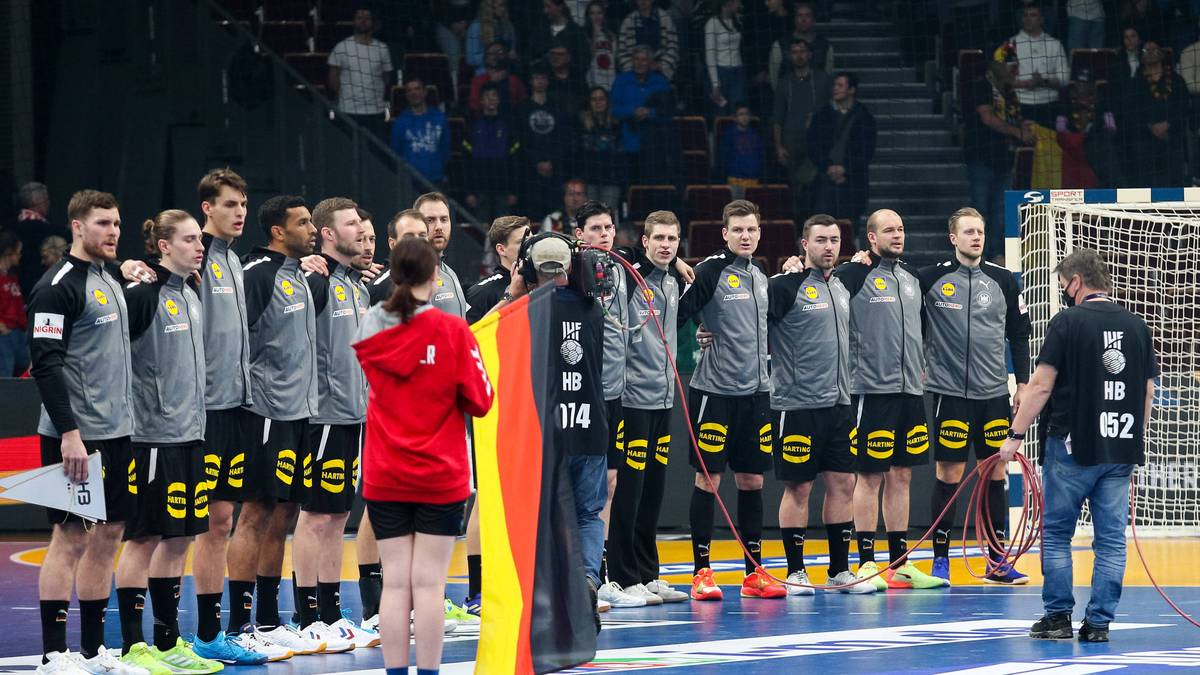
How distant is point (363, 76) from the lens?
18.0m

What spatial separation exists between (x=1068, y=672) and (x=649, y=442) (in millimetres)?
3560

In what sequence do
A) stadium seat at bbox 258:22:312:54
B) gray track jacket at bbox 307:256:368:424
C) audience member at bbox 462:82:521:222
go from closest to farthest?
1. gray track jacket at bbox 307:256:368:424
2. audience member at bbox 462:82:521:222
3. stadium seat at bbox 258:22:312:54

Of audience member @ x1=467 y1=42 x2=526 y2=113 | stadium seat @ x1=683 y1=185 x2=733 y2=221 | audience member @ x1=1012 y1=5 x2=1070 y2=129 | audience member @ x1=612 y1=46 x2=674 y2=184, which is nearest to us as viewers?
stadium seat @ x1=683 y1=185 x2=733 y2=221

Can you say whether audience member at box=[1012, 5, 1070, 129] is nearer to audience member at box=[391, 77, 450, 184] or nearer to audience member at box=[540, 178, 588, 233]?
audience member at box=[540, 178, 588, 233]

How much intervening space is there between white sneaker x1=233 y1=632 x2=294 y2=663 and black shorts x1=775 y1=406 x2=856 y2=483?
12.4 ft

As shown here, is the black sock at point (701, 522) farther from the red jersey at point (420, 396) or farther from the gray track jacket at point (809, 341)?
the red jersey at point (420, 396)

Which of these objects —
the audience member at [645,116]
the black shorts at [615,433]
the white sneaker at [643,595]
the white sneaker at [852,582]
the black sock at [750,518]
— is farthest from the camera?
the audience member at [645,116]

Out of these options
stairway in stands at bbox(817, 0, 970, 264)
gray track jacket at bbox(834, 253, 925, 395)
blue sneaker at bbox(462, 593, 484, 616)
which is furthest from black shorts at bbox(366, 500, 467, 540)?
stairway in stands at bbox(817, 0, 970, 264)

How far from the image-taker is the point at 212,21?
52.9 ft

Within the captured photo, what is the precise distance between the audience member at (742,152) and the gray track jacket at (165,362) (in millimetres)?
10376

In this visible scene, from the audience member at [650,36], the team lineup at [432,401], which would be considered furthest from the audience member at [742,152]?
the team lineup at [432,401]

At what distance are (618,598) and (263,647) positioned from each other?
263 centimetres

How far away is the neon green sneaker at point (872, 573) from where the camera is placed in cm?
1062

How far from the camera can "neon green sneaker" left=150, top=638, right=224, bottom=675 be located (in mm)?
7670
